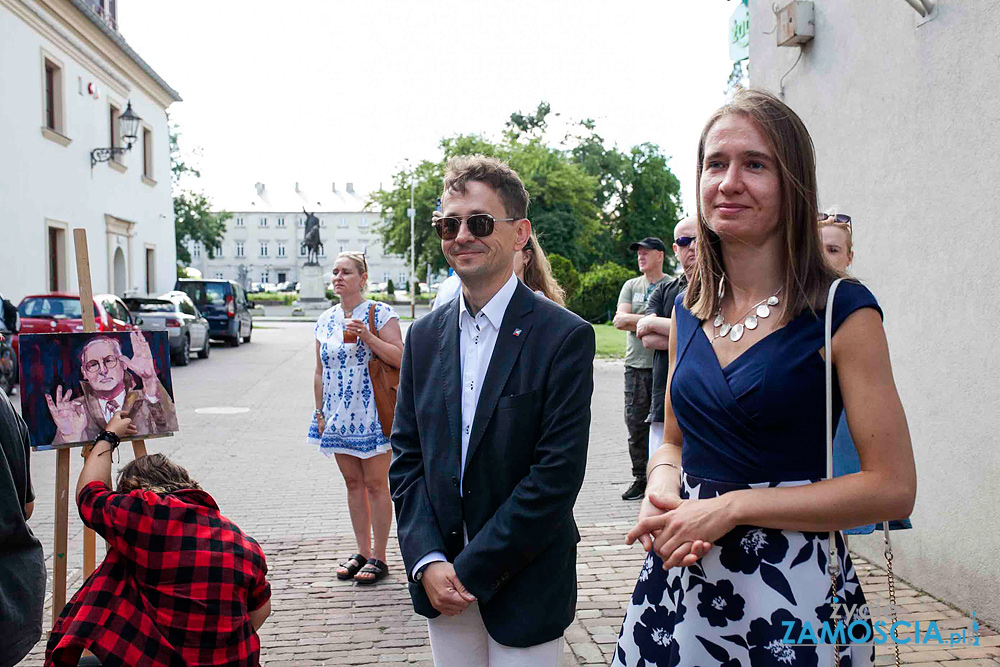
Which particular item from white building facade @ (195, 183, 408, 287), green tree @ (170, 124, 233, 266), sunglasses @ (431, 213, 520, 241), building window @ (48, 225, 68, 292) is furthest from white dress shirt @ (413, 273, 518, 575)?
white building facade @ (195, 183, 408, 287)

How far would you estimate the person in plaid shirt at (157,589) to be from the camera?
2.83m

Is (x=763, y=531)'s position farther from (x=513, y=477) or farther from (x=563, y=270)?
(x=563, y=270)

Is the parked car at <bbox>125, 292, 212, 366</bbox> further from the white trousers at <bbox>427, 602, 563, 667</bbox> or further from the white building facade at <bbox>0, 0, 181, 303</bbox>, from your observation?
the white trousers at <bbox>427, 602, 563, 667</bbox>

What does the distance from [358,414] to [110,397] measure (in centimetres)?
158

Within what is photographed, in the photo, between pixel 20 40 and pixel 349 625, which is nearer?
pixel 349 625

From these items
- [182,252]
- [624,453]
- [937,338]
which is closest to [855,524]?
[937,338]

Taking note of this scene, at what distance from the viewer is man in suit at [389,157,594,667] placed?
247 cm

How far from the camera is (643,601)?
6.99 feet

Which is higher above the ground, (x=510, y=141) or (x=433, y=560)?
(x=510, y=141)

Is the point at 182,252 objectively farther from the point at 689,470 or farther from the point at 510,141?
the point at 689,470

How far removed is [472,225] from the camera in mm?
2691

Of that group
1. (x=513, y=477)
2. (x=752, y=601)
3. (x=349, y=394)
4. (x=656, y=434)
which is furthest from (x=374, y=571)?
(x=752, y=601)

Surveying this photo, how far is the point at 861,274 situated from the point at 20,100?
73.8 ft

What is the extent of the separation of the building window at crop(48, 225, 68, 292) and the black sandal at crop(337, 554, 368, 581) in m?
21.6
